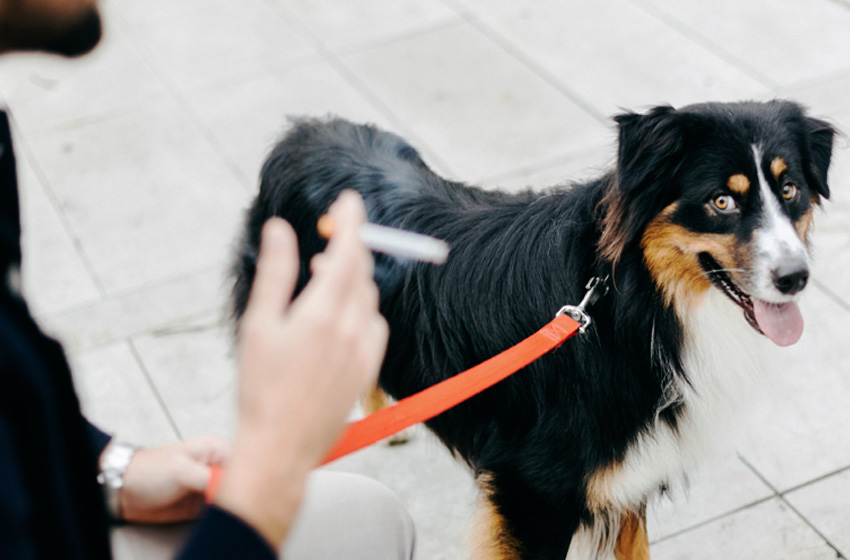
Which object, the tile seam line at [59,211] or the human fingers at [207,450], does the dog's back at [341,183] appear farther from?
the tile seam line at [59,211]

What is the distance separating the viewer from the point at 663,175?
86.7 inches

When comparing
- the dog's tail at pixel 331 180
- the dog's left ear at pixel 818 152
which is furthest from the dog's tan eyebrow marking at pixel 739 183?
the dog's tail at pixel 331 180

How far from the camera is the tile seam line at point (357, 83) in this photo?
15.4 ft

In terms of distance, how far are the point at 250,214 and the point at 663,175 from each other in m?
1.56

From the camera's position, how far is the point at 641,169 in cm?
215

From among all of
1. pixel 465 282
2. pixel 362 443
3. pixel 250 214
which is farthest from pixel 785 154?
pixel 250 214

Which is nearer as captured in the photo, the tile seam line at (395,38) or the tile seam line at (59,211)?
the tile seam line at (59,211)

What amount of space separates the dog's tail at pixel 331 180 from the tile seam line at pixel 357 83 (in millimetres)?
1604

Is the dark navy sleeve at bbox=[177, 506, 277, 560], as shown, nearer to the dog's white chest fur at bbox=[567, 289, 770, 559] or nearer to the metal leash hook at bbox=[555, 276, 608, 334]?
the metal leash hook at bbox=[555, 276, 608, 334]

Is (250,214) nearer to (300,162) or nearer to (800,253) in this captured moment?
(300,162)

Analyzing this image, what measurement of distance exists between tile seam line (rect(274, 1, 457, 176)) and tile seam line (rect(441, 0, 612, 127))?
0.92 metres

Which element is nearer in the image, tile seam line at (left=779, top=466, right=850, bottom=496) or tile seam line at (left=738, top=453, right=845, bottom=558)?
tile seam line at (left=738, top=453, right=845, bottom=558)

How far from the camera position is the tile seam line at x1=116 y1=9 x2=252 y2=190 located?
4719mm

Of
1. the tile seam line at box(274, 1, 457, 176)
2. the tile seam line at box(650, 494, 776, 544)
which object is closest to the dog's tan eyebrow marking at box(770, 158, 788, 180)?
the tile seam line at box(650, 494, 776, 544)
